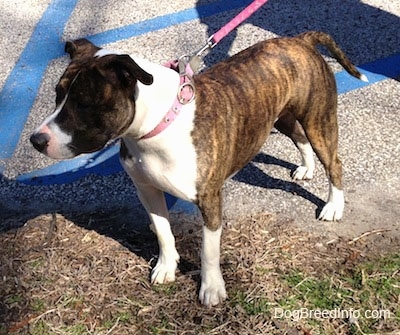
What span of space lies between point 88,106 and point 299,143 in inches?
78.3

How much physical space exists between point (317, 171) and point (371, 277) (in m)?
1.14

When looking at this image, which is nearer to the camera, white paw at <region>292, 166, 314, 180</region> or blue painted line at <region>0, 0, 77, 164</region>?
white paw at <region>292, 166, 314, 180</region>

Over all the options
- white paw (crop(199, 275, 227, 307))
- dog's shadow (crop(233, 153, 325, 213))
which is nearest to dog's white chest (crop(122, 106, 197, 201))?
white paw (crop(199, 275, 227, 307))

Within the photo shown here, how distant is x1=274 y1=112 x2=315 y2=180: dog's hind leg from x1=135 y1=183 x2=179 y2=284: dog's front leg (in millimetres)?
1116

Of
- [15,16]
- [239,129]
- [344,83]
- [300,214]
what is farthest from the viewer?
[15,16]

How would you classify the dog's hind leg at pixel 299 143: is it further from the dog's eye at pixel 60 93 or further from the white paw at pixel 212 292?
the dog's eye at pixel 60 93

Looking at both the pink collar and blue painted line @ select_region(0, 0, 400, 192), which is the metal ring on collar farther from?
blue painted line @ select_region(0, 0, 400, 192)

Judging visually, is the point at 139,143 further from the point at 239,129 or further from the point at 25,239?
the point at 25,239

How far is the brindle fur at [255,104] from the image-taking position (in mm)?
3125

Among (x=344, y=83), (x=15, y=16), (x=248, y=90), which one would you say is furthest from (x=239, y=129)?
(x=15, y=16)

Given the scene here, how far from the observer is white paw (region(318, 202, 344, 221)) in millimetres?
4023

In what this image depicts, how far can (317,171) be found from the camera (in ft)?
14.8

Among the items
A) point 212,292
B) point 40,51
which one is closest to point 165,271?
point 212,292

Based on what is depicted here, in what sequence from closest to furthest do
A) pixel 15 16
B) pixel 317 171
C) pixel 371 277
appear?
pixel 371 277 < pixel 317 171 < pixel 15 16
